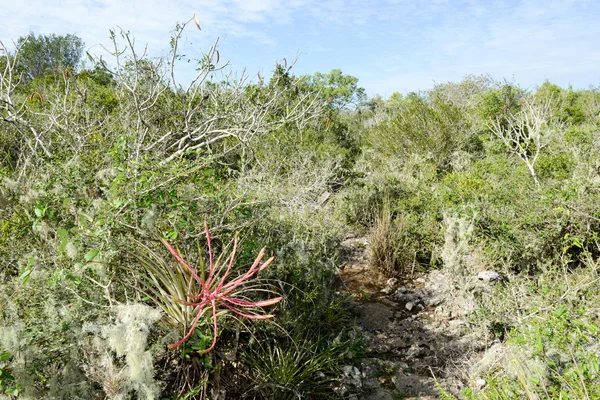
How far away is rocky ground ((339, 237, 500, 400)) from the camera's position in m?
3.28

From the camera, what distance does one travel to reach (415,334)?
13.8 ft

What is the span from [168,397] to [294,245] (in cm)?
153

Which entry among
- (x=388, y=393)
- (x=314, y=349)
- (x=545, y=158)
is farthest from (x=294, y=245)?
(x=545, y=158)

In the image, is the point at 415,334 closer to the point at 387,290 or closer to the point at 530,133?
the point at 387,290

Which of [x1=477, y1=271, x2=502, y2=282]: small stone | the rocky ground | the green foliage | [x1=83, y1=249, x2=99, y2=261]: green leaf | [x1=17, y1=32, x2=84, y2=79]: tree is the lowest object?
the rocky ground

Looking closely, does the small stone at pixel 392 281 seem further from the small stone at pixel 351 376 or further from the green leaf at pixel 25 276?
the green leaf at pixel 25 276

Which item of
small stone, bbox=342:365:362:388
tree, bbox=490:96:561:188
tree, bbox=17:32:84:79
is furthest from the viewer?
tree, bbox=17:32:84:79

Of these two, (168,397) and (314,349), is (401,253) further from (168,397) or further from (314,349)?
(168,397)

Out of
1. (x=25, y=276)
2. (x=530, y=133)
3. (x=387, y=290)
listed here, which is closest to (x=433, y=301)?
(x=387, y=290)

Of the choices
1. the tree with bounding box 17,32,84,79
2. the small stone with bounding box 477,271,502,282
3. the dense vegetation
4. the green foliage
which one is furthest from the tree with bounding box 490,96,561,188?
the tree with bounding box 17,32,84,79

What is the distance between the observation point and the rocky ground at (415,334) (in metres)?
3.28

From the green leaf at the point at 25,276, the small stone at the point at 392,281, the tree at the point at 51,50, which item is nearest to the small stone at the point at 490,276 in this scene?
the small stone at the point at 392,281

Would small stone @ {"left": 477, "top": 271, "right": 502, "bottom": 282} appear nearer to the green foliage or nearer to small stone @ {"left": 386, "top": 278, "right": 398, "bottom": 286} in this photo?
small stone @ {"left": 386, "top": 278, "right": 398, "bottom": 286}

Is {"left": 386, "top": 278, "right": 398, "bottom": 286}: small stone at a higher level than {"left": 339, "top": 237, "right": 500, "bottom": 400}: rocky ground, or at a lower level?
higher
